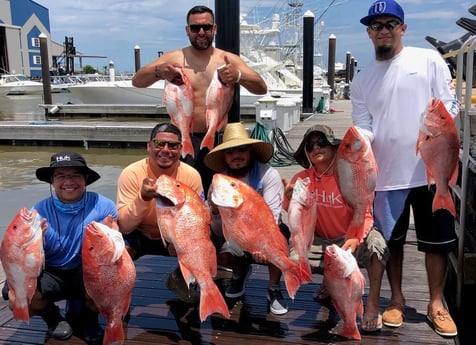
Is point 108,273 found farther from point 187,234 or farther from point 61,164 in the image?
point 61,164

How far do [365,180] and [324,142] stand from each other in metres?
0.49

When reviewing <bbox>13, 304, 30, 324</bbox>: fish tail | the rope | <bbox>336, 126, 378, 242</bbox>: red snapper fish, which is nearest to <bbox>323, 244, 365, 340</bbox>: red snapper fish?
<bbox>336, 126, 378, 242</bbox>: red snapper fish

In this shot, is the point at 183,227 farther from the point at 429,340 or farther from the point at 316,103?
the point at 316,103

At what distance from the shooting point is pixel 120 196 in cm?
319

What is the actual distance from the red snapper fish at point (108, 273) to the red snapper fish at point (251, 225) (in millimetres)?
584

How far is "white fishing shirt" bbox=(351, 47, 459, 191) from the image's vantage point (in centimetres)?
274

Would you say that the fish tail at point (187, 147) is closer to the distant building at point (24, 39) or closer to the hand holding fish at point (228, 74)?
the hand holding fish at point (228, 74)

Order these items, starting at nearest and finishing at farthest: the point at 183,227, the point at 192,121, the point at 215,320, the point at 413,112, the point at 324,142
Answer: the point at 183,227 < the point at 413,112 < the point at 324,142 < the point at 215,320 < the point at 192,121

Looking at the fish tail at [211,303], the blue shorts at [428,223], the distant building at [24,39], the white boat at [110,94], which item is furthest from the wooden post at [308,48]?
the distant building at [24,39]

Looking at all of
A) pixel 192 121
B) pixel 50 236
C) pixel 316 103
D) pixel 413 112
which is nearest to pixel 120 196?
pixel 50 236

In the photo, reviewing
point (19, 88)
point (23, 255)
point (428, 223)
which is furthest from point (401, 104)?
point (19, 88)

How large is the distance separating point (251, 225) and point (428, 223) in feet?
3.84

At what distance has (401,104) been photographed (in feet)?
9.08

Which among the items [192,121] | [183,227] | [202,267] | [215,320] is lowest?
[215,320]
